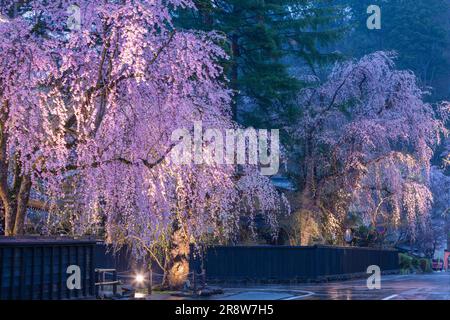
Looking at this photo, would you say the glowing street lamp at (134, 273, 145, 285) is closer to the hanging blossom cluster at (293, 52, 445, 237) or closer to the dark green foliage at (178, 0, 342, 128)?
the dark green foliage at (178, 0, 342, 128)

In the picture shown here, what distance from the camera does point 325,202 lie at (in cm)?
3772

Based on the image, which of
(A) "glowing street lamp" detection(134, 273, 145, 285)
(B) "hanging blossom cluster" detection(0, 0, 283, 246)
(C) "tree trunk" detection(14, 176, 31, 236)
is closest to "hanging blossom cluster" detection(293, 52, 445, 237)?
(A) "glowing street lamp" detection(134, 273, 145, 285)

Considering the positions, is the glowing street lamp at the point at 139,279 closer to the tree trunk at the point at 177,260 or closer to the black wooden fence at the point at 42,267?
the tree trunk at the point at 177,260

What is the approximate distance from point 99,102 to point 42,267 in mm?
4647

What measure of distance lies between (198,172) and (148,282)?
5589mm

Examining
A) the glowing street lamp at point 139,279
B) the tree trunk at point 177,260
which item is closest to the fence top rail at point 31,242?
the glowing street lamp at point 139,279

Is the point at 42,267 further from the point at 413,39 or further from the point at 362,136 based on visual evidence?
the point at 413,39

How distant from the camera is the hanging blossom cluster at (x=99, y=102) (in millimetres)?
16703

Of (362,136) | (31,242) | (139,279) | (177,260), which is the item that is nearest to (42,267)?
(31,242)

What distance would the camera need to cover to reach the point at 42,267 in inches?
618

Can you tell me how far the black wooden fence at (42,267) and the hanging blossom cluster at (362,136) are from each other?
67.0ft
